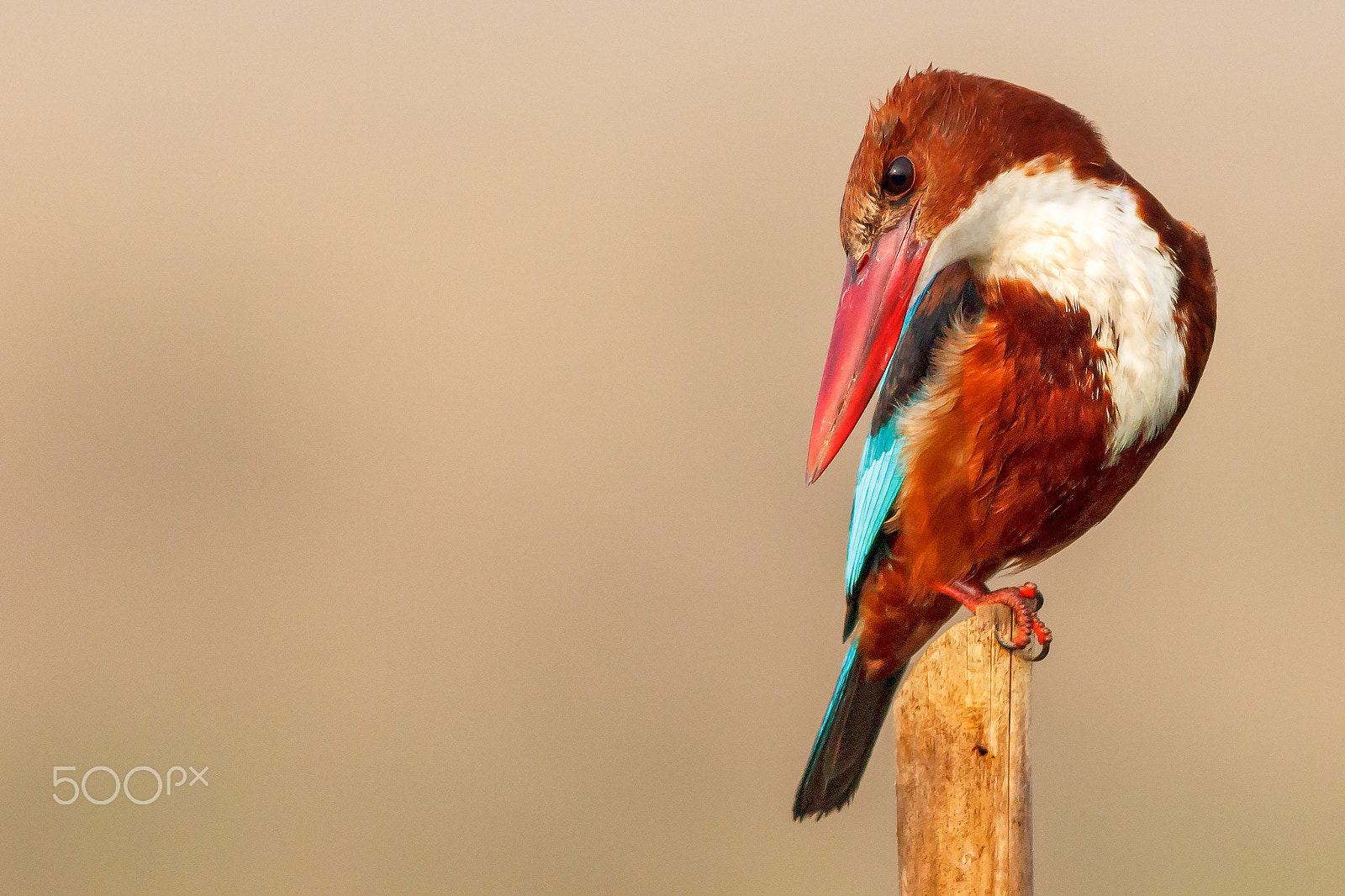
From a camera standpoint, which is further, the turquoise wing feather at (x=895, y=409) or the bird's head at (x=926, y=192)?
the turquoise wing feather at (x=895, y=409)

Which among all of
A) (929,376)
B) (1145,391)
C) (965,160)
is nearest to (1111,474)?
(1145,391)

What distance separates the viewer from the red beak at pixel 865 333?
1.39 meters

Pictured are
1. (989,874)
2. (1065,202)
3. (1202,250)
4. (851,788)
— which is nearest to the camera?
(989,874)

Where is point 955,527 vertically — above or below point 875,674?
above

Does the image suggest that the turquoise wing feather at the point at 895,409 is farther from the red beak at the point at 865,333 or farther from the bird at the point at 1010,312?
the red beak at the point at 865,333

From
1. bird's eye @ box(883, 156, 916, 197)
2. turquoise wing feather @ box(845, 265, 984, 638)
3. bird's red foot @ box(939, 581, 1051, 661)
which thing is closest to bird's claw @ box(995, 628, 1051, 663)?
bird's red foot @ box(939, 581, 1051, 661)

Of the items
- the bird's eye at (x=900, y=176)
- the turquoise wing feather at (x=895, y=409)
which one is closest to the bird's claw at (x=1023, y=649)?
the turquoise wing feather at (x=895, y=409)

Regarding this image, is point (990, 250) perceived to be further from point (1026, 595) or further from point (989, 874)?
point (989, 874)

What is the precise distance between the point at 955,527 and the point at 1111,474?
0.77 feet

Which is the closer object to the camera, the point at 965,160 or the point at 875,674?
the point at 965,160

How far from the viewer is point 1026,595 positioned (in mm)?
1547

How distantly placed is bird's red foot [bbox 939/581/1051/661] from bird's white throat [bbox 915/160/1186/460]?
0.27 metres

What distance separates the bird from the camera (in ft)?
4.64

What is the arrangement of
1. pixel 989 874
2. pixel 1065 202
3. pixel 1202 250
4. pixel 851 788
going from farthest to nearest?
pixel 851 788 < pixel 1202 250 < pixel 1065 202 < pixel 989 874
